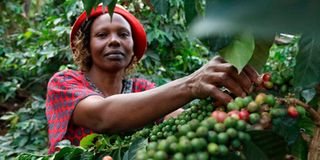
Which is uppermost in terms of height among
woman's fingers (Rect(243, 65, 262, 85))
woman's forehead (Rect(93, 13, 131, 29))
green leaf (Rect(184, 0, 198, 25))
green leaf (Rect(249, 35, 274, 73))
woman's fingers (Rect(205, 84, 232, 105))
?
green leaf (Rect(184, 0, 198, 25))

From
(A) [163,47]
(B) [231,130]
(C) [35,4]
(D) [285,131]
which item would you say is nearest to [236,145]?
(B) [231,130]

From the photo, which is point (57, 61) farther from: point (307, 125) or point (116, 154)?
point (307, 125)

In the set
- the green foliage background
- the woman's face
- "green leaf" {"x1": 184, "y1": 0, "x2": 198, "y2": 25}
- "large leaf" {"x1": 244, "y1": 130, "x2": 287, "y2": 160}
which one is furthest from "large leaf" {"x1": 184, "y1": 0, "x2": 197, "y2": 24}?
the green foliage background

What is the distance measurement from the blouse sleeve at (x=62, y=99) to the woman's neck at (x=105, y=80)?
16 cm

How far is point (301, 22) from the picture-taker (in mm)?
265

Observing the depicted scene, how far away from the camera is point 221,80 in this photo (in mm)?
807

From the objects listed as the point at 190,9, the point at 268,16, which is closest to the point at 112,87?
the point at 190,9

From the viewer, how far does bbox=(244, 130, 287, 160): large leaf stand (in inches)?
24.0

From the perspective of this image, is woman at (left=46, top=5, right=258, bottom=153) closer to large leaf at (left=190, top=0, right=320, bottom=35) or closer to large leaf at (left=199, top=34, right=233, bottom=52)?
large leaf at (left=199, top=34, right=233, bottom=52)

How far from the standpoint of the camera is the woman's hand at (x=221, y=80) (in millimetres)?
767

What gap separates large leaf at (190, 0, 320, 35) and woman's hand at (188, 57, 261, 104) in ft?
1.47

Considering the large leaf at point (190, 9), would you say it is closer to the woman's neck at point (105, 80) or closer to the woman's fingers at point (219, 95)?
the woman's fingers at point (219, 95)

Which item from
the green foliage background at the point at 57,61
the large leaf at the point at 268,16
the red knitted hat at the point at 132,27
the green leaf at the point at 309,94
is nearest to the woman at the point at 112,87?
the red knitted hat at the point at 132,27

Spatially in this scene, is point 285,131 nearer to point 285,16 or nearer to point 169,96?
point 169,96
